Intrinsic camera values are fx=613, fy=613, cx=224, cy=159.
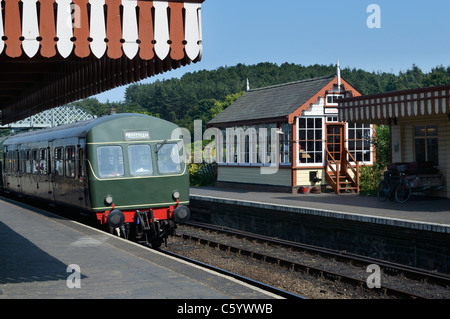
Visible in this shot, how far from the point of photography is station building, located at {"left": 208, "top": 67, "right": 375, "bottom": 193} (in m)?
23.2

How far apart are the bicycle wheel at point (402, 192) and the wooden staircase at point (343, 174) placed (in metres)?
4.23

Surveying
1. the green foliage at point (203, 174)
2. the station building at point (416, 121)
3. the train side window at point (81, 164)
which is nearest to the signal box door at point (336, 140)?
the station building at point (416, 121)

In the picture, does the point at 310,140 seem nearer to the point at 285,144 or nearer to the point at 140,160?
the point at 285,144

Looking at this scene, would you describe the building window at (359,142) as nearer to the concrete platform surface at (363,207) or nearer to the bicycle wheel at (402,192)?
the concrete platform surface at (363,207)

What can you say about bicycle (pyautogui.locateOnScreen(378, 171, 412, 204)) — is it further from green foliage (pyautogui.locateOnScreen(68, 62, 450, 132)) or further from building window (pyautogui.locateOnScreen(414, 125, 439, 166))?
green foliage (pyautogui.locateOnScreen(68, 62, 450, 132))

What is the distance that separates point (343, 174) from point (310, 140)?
1871 mm

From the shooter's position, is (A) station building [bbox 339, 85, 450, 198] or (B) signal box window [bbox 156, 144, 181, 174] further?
(A) station building [bbox 339, 85, 450, 198]

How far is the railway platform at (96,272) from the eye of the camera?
7664 mm

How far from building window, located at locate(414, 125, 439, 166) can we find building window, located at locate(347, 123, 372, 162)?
4481 millimetres

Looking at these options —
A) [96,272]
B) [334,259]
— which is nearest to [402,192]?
[334,259]

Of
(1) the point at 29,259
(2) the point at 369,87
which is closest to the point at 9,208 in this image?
(1) the point at 29,259

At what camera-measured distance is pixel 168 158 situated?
567 inches

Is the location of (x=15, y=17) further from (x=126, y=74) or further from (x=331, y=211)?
(x=331, y=211)

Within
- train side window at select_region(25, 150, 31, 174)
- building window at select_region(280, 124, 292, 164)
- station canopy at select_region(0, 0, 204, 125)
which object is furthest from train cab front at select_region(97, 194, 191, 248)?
building window at select_region(280, 124, 292, 164)
